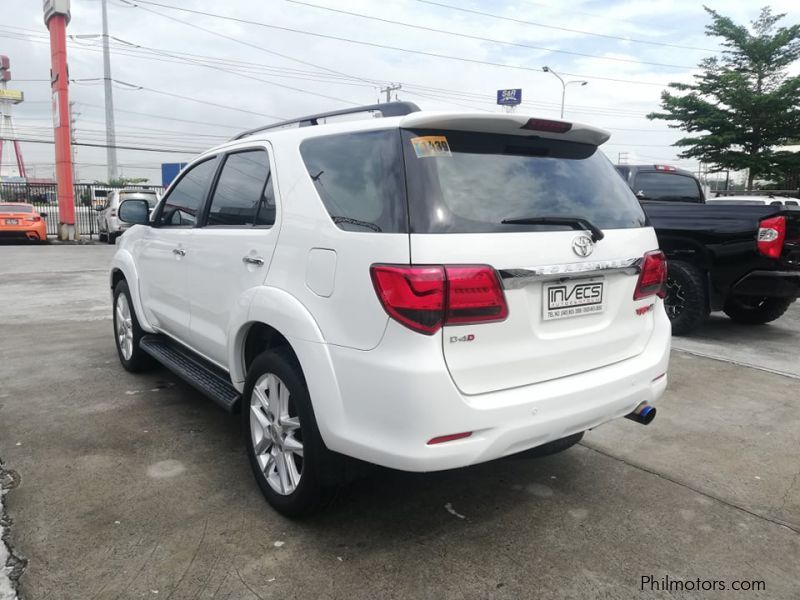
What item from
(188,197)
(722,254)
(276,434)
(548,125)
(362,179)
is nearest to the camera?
(362,179)

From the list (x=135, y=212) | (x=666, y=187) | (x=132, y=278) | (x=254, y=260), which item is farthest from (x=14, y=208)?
(x=254, y=260)

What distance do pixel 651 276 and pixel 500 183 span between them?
973 millimetres

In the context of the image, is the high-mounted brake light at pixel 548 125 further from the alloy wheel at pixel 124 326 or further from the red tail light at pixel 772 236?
the red tail light at pixel 772 236

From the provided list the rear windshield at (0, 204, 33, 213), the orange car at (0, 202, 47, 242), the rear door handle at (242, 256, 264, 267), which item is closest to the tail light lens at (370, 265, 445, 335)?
the rear door handle at (242, 256, 264, 267)

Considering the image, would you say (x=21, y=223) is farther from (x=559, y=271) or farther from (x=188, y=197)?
(x=559, y=271)

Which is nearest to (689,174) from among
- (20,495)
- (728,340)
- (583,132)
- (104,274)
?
(728,340)

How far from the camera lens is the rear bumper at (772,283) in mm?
5688

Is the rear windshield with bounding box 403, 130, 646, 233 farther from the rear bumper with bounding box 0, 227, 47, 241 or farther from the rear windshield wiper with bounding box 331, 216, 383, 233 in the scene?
the rear bumper with bounding box 0, 227, 47, 241

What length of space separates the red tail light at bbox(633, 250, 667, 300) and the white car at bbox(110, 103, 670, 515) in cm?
1

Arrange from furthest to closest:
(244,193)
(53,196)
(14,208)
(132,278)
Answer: (53,196) < (14,208) < (132,278) < (244,193)

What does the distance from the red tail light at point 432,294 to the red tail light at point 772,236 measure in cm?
462

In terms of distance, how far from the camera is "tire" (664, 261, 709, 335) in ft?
20.0

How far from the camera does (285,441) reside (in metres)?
2.70

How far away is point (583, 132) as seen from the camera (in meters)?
2.80
